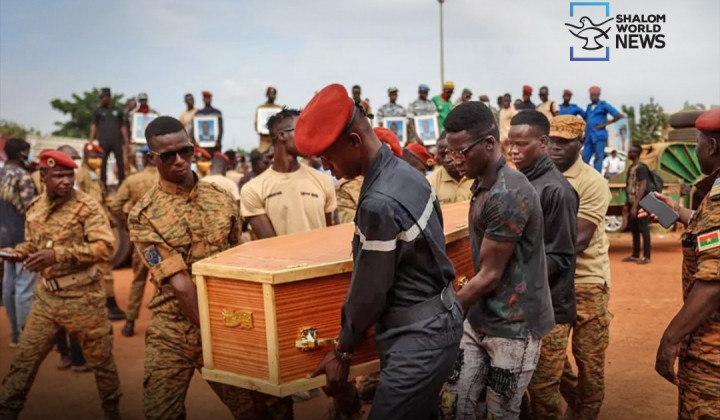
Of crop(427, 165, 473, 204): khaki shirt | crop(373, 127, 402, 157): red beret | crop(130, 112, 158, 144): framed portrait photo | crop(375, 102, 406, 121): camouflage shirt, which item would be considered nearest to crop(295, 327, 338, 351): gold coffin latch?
crop(373, 127, 402, 157): red beret

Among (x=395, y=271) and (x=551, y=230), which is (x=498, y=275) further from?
(x=551, y=230)

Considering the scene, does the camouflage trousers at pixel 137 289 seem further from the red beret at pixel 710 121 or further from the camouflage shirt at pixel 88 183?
the red beret at pixel 710 121

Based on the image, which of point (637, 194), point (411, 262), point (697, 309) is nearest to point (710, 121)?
point (697, 309)

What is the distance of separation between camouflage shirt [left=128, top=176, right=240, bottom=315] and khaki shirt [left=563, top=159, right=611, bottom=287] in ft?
7.66

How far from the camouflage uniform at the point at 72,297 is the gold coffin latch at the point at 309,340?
261cm

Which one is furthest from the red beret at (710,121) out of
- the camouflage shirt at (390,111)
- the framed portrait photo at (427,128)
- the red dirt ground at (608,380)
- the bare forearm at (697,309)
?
the camouflage shirt at (390,111)

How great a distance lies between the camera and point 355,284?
2.44 m

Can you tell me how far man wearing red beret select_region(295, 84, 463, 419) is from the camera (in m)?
2.40

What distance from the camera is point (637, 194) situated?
11305 mm

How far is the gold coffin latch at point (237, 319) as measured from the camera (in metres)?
2.96

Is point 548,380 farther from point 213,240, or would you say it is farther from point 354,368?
point 213,240

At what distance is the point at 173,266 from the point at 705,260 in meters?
2.70

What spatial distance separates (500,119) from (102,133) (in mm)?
9734

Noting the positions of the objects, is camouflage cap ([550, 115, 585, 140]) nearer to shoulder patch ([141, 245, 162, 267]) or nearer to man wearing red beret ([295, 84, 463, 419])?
man wearing red beret ([295, 84, 463, 419])
